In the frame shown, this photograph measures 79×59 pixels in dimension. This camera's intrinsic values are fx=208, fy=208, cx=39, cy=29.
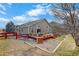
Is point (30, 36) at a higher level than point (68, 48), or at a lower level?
higher

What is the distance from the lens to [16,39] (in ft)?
5.56

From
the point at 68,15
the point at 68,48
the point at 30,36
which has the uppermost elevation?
the point at 68,15

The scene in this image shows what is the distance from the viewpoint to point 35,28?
5.52 ft

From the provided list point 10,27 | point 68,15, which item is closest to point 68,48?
point 68,15

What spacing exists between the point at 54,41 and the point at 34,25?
208mm

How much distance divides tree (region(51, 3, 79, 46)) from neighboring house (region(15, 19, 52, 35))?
120mm

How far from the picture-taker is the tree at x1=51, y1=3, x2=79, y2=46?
5.50 ft

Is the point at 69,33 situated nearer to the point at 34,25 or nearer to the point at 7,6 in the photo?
the point at 34,25

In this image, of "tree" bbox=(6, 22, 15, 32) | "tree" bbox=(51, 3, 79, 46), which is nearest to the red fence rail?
"tree" bbox=(6, 22, 15, 32)

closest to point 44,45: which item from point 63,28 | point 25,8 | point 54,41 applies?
point 54,41

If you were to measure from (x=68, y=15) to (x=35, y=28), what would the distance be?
29 cm

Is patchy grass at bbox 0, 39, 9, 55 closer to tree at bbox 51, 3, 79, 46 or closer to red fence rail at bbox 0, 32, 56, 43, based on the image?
red fence rail at bbox 0, 32, 56, 43

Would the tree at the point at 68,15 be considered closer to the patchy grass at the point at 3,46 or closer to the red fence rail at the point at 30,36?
the red fence rail at the point at 30,36

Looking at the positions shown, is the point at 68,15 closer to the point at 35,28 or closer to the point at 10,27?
the point at 35,28
